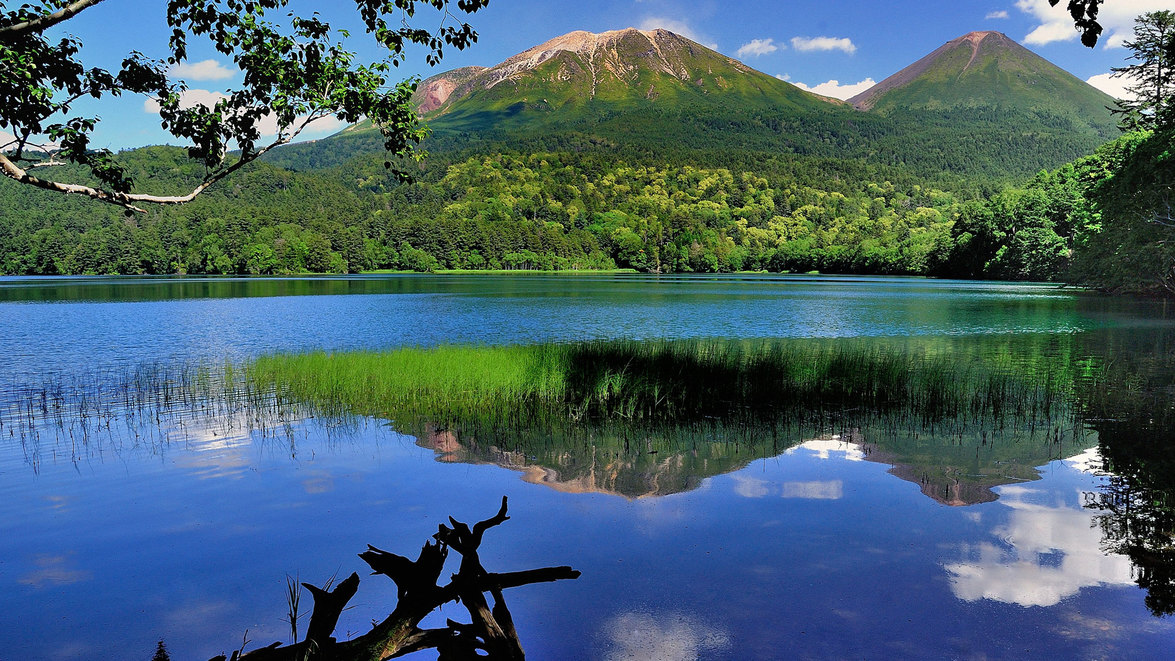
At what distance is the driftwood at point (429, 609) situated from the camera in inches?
173

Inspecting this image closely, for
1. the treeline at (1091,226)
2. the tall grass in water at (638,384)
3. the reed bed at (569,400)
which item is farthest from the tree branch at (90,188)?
the treeline at (1091,226)

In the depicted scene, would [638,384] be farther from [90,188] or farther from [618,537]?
[90,188]

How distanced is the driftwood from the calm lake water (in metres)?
1.72

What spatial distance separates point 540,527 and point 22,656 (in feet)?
17.0

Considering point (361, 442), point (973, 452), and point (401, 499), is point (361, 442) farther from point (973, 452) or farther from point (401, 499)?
point (973, 452)

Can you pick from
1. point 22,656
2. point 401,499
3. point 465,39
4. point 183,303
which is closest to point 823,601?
point 401,499

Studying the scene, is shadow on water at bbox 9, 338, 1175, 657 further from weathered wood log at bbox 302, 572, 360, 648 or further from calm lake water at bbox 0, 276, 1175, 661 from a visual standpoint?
weathered wood log at bbox 302, 572, 360, 648

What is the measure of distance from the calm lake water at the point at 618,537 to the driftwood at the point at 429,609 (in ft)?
5.64

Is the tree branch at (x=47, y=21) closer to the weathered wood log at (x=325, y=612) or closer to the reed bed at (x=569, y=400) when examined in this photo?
the weathered wood log at (x=325, y=612)

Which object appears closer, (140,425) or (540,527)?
(540,527)

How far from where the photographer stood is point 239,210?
182m

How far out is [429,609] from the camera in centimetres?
455

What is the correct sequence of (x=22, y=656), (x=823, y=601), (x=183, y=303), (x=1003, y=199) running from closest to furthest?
1. (x=22, y=656)
2. (x=823, y=601)
3. (x=183, y=303)
4. (x=1003, y=199)

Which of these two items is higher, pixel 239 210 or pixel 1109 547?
pixel 239 210
